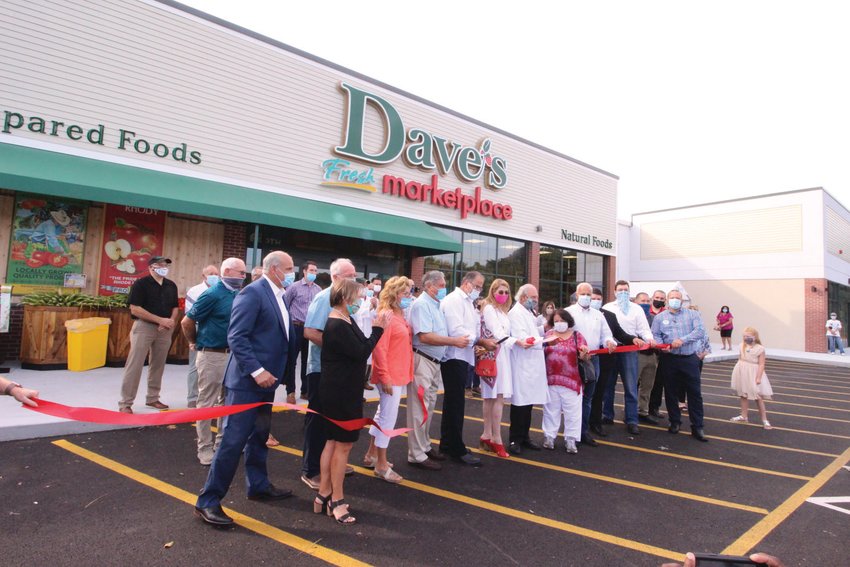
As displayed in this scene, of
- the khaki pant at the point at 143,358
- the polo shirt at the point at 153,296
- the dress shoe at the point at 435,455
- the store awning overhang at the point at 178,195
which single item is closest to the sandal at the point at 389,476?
the dress shoe at the point at 435,455

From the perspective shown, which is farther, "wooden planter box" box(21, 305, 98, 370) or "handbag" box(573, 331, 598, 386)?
"wooden planter box" box(21, 305, 98, 370)

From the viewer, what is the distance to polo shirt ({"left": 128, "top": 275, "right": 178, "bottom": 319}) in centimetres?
Result: 586

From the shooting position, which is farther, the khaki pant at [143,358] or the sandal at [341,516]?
the khaki pant at [143,358]

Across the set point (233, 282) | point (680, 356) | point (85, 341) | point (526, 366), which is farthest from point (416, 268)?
point (233, 282)

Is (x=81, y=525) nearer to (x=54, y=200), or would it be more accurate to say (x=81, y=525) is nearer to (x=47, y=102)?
(x=54, y=200)

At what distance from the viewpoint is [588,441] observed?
5.77m

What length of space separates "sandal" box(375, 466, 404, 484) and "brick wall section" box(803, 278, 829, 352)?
2707cm

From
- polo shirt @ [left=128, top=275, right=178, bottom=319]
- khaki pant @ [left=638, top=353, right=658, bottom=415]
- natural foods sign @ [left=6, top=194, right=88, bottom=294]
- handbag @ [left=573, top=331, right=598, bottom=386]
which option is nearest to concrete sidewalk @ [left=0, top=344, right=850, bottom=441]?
polo shirt @ [left=128, top=275, right=178, bottom=319]

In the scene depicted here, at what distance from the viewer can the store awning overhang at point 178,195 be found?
7977mm

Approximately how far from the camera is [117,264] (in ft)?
32.6

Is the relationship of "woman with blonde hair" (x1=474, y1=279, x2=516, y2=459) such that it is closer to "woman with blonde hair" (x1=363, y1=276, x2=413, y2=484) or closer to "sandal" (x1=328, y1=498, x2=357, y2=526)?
"woman with blonde hair" (x1=363, y1=276, x2=413, y2=484)

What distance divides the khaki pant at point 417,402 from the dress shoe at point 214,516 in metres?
1.87

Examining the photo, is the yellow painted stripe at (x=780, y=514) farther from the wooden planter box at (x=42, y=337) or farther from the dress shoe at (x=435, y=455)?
the wooden planter box at (x=42, y=337)

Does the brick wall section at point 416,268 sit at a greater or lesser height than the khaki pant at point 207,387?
greater
